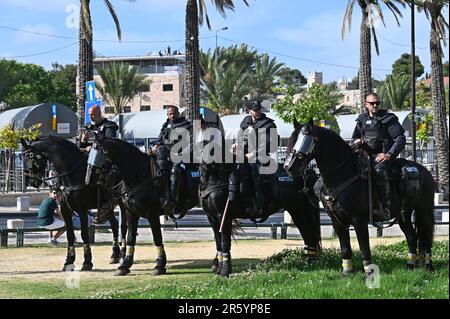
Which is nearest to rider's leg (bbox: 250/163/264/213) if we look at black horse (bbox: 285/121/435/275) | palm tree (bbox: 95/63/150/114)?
black horse (bbox: 285/121/435/275)

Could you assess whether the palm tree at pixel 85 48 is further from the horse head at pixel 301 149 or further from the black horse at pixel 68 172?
the horse head at pixel 301 149

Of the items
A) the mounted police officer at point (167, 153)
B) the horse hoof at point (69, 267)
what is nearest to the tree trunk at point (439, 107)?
the mounted police officer at point (167, 153)

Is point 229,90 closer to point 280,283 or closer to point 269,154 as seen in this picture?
point 269,154

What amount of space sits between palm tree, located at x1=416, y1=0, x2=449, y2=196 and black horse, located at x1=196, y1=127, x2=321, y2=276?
66.3 feet

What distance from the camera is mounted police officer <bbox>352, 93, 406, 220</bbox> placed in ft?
40.2

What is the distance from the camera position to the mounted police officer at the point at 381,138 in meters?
12.3

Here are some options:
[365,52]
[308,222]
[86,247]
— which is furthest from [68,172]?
[365,52]

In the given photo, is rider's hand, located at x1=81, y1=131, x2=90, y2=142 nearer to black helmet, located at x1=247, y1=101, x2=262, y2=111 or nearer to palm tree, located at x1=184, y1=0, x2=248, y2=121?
black helmet, located at x1=247, y1=101, x2=262, y2=111

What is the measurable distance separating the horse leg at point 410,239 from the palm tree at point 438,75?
20.9 m

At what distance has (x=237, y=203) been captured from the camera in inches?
539

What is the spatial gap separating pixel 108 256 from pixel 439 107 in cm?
2284
